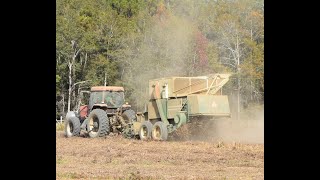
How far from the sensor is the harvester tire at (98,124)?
20.1m

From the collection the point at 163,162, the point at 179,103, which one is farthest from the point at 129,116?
the point at 163,162

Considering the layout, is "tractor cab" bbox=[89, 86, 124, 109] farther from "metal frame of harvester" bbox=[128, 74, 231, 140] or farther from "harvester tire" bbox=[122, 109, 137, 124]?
"metal frame of harvester" bbox=[128, 74, 231, 140]

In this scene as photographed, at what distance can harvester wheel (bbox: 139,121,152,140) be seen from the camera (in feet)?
63.5

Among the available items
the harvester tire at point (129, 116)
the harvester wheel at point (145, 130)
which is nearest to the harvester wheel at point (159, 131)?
the harvester wheel at point (145, 130)

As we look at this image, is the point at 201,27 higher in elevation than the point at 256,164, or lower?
higher

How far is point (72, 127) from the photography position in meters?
22.2

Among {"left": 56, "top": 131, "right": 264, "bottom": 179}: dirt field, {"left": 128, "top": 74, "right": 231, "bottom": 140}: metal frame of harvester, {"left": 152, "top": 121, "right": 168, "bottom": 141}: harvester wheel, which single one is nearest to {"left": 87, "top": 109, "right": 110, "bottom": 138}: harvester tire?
{"left": 128, "top": 74, "right": 231, "bottom": 140}: metal frame of harvester

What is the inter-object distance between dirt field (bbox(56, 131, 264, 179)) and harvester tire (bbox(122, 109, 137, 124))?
4283 mm

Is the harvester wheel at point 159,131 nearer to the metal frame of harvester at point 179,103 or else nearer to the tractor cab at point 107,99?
the metal frame of harvester at point 179,103

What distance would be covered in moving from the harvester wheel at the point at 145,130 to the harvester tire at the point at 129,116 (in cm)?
147
